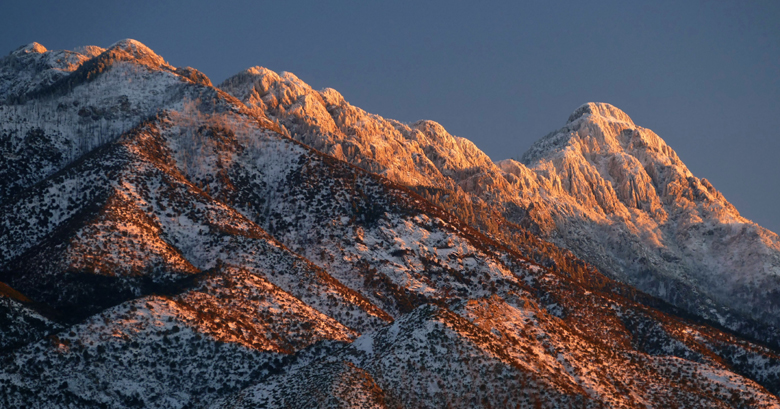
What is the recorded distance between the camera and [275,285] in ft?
268

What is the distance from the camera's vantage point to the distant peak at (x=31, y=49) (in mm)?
179012

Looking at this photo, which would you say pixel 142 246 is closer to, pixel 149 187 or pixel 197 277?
pixel 197 277

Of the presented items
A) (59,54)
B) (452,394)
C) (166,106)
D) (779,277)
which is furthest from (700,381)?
(59,54)

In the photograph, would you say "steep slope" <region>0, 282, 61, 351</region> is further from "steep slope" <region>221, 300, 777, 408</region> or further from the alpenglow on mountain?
"steep slope" <region>221, 300, 777, 408</region>

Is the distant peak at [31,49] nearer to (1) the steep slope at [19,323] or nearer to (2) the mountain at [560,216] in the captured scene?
(2) the mountain at [560,216]

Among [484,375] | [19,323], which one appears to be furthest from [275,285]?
[484,375]

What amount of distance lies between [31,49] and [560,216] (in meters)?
136

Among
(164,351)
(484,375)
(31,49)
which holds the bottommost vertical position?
(164,351)

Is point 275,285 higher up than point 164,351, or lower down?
higher up

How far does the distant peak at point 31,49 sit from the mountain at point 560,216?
49.2m

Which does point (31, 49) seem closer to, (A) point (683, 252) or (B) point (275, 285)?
(B) point (275, 285)

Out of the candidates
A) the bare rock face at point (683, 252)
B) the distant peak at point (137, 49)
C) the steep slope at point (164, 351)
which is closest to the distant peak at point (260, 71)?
the distant peak at point (137, 49)

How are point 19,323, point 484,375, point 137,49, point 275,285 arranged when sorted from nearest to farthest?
point 484,375 < point 19,323 < point 275,285 < point 137,49

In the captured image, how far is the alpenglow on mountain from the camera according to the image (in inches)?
2389
